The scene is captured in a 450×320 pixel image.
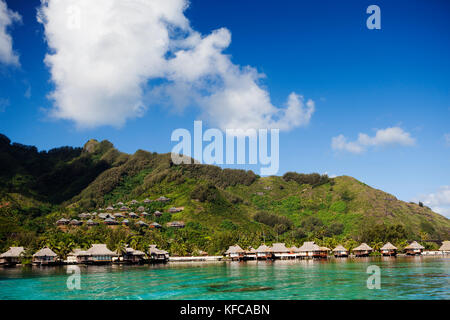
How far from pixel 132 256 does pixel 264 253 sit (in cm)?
3125

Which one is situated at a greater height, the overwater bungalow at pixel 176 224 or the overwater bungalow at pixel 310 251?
the overwater bungalow at pixel 176 224

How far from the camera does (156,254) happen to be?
264 ft

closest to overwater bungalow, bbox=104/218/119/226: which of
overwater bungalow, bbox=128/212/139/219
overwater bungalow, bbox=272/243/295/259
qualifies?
overwater bungalow, bbox=128/212/139/219

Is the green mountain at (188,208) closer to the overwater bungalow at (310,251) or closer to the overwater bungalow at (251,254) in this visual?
the overwater bungalow at (251,254)

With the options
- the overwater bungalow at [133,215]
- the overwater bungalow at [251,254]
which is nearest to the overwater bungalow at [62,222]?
the overwater bungalow at [133,215]

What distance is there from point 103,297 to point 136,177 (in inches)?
6411

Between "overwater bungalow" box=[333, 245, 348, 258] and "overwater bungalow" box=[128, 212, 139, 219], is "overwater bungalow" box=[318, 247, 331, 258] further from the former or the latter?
"overwater bungalow" box=[128, 212, 139, 219]

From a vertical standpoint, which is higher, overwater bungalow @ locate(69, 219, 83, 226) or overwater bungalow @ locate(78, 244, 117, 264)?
overwater bungalow @ locate(69, 219, 83, 226)

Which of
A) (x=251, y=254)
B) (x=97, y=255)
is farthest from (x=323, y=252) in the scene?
(x=97, y=255)

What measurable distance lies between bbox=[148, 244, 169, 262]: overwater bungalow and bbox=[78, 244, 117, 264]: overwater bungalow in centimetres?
890

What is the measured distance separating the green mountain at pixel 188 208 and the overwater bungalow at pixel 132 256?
4.59m

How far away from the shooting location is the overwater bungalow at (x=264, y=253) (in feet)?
277

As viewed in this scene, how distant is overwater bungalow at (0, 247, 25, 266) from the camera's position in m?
67.5
